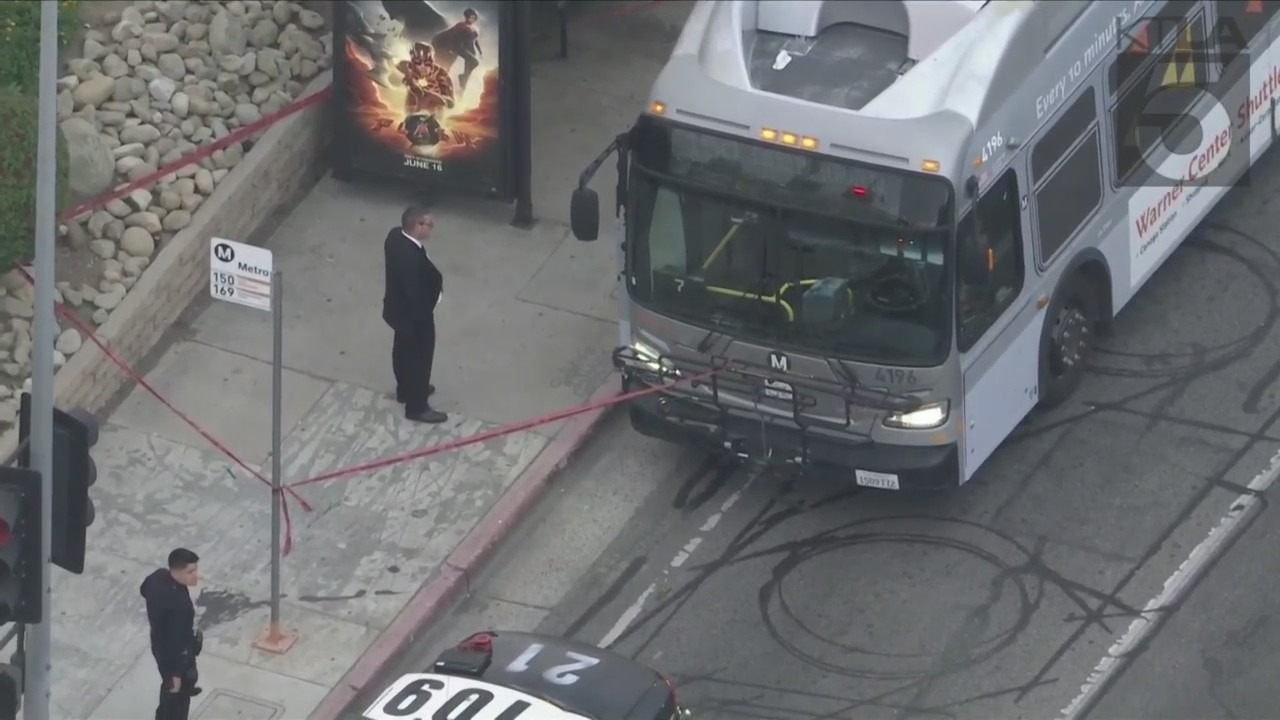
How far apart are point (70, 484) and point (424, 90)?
7.18m

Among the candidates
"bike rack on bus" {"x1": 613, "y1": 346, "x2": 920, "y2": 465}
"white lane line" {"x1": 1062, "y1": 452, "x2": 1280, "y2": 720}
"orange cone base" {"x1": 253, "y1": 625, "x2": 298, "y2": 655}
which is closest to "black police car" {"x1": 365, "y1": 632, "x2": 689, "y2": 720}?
"orange cone base" {"x1": 253, "y1": 625, "x2": 298, "y2": 655}

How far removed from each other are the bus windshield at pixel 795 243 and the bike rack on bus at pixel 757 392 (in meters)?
0.21

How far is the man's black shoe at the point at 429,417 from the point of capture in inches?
643

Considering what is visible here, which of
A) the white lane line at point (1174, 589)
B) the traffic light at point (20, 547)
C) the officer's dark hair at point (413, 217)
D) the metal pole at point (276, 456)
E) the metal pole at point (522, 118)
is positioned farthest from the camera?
the metal pole at point (522, 118)

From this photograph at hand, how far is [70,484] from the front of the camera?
11.5 m

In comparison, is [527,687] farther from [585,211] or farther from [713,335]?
[585,211]

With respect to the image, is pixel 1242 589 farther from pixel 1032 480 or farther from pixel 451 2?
pixel 451 2

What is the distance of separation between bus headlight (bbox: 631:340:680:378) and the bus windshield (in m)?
0.36

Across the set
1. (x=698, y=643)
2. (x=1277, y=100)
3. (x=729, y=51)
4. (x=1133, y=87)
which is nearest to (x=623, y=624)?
(x=698, y=643)

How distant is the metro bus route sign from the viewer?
13.2 meters

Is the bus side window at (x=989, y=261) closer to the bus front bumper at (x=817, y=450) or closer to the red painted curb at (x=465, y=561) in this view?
the bus front bumper at (x=817, y=450)

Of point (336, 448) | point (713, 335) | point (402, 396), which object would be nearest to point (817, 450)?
point (713, 335)

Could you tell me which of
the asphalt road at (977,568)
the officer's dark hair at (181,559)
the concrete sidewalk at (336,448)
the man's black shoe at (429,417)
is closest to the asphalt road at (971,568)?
the asphalt road at (977,568)

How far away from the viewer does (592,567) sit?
49.4ft
